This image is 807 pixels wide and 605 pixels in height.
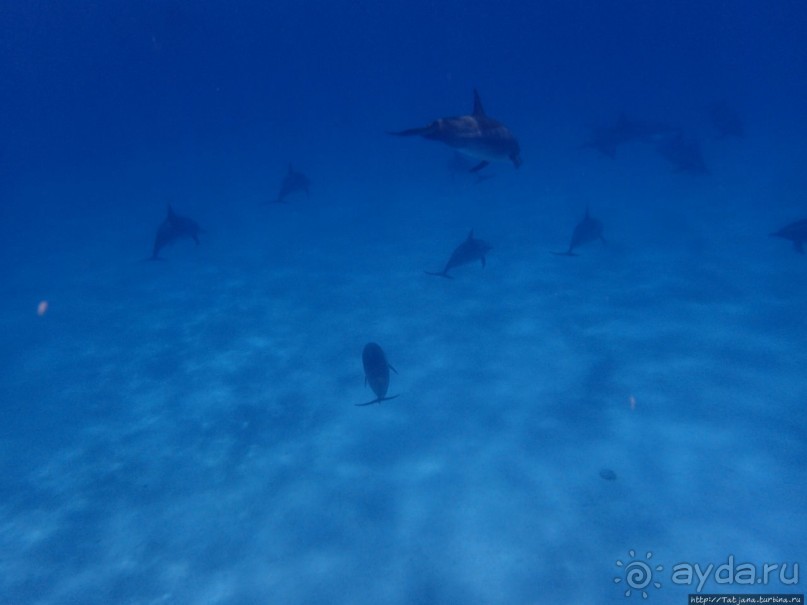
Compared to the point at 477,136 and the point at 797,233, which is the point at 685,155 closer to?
the point at 797,233

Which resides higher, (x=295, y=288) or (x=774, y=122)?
(x=774, y=122)

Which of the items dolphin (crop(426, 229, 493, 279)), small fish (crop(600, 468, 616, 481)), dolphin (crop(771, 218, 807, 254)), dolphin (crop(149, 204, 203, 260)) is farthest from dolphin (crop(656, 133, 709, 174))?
dolphin (crop(149, 204, 203, 260))

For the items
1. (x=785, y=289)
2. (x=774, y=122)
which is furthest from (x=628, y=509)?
(x=774, y=122)

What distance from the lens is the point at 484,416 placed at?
8.16 metres

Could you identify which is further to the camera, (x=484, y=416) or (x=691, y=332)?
(x=691, y=332)

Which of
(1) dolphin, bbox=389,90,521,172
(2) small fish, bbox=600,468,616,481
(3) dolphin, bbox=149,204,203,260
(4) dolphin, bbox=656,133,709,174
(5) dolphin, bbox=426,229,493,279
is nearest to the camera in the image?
(1) dolphin, bbox=389,90,521,172

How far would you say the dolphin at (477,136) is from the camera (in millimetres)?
4199

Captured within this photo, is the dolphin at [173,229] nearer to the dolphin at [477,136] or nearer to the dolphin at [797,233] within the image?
the dolphin at [477,136]

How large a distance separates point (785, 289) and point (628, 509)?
9.32m

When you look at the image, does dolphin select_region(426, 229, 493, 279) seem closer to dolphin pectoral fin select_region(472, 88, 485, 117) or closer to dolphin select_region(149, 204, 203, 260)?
dolphin pectoral fin select_region(472, 88, 485, 117)

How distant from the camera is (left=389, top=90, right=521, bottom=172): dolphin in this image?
4.20 meters

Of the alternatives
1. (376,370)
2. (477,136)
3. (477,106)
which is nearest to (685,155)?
(477,106)

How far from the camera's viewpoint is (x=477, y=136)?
4590 millimetres

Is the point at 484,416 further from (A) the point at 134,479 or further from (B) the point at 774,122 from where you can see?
(B) the point at 774,122
